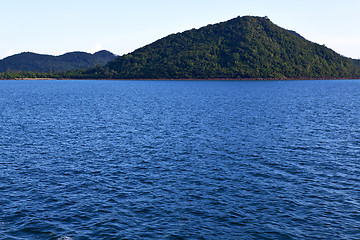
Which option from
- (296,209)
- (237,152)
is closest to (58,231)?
(296,209)

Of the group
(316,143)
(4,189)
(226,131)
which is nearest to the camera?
(4,189)

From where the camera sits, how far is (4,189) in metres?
32.5

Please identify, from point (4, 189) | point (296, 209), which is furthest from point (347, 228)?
point (4, 189)

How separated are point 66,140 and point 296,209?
43.2 meters

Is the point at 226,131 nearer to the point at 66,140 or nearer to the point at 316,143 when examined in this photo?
the point at 316,143

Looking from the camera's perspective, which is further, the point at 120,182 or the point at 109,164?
the point at 109,164

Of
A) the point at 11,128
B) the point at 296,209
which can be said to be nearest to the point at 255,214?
the point at 296,209

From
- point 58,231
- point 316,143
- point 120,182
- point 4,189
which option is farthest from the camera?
point 316,143

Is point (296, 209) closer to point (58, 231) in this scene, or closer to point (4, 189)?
point (58, 231)

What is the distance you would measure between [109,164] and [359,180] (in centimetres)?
3207

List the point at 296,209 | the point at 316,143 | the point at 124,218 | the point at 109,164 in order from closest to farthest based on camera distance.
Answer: the point at 124,218
the point at 296,209
the point at 109,164
the point at 316,143

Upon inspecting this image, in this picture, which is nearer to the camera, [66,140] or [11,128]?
[66,140]

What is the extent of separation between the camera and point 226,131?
6681cm

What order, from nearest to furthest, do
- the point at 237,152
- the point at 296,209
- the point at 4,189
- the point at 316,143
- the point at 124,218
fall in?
the point at 124,218 < the point at 296,209 < the point at 4,189 < the point at 237,152 < the point at 316,143
